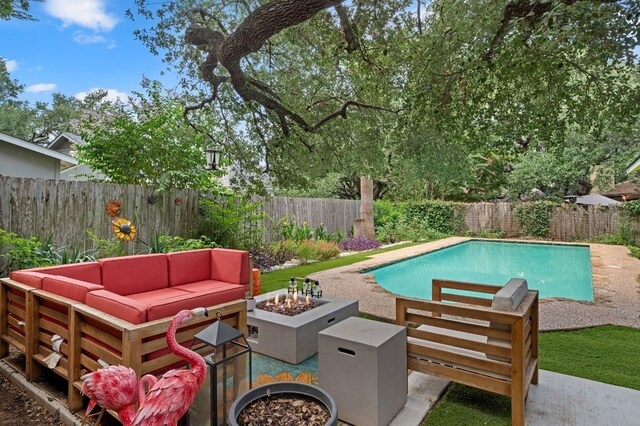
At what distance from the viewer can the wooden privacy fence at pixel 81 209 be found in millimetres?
4953

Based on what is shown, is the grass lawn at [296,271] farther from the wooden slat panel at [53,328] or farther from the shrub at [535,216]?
the shrub at [535,216]

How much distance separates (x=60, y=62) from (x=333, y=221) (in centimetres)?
1008

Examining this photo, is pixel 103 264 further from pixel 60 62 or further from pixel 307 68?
pixel 60 62

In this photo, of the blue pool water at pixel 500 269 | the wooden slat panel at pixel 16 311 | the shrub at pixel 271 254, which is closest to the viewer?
the wooden slat panel at pixel 16 311

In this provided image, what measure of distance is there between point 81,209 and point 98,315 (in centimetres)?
410

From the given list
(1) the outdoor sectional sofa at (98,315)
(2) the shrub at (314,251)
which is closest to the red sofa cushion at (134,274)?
(1) the outdoor sectional sofa at (98,315)

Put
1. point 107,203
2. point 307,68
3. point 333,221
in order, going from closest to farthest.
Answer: point 107,203
point 307,68
point 333,221

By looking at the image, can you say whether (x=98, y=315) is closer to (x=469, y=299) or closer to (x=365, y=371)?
(x=365, y=371)

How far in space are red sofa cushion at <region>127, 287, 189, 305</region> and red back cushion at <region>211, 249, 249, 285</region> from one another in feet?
2.01

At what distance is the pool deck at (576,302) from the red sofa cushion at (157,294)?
2367mm

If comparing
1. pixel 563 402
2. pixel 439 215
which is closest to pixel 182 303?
pixel 563 402

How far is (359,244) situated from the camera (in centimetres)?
1248

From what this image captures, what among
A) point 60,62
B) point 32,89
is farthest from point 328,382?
point 32,89

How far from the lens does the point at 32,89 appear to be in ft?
75.6
